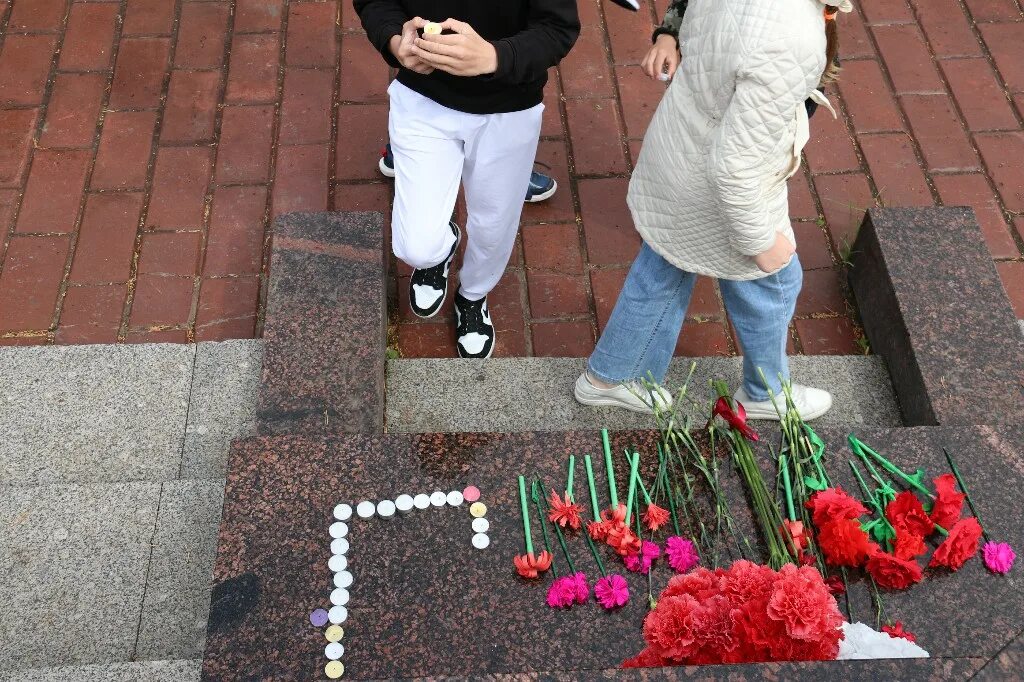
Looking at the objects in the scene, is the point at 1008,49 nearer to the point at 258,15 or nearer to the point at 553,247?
the point at 553,247

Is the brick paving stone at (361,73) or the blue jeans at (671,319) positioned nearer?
the blue jeans at (671,319)

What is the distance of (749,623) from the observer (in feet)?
5.22

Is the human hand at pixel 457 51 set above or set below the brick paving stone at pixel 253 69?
above

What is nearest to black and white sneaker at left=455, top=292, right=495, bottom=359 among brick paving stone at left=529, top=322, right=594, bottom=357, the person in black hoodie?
brick paving stone at left=529, top=322, right=594, bottom=357

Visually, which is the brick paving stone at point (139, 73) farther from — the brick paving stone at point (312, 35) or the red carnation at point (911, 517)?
the red carnation at point (911, 517)

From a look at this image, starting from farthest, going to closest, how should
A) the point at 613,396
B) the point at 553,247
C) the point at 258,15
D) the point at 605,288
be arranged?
the point at 258,15, the point at 553,247, the point at 605,288, the point at 613,396

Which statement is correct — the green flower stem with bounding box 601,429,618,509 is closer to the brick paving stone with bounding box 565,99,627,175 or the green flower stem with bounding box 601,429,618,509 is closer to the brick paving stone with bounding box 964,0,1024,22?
the brick paving stone with bounding box 565,99,627,175

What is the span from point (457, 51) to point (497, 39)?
0.81 ft

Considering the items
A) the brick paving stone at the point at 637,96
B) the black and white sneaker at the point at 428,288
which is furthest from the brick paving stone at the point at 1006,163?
the black and white sneaker at the point at 428,288

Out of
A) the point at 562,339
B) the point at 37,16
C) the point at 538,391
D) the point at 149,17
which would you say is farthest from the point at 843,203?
the point at 37,16

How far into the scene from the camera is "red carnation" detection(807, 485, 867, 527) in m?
2.03

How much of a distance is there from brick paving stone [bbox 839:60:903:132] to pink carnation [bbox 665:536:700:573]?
2.28 m

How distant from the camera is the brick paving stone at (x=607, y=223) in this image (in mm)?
3316

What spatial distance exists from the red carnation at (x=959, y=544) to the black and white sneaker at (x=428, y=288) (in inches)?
66.5
